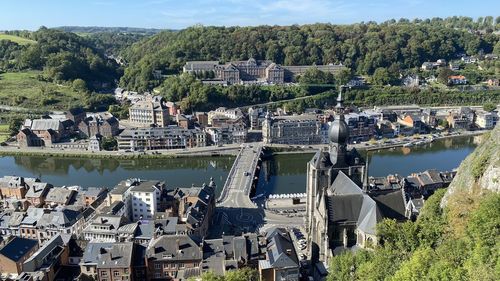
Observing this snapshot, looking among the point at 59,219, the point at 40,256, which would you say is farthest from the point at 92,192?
the point at 40,256

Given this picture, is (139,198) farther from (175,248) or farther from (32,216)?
(175,248)

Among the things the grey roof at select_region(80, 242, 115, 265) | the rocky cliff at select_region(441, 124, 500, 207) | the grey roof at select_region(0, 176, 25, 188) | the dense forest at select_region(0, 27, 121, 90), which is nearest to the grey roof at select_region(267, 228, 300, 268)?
the rocky cliff at select_region(441, 124, 500, 207)

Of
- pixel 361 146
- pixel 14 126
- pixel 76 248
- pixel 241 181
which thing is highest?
pixel 14 126

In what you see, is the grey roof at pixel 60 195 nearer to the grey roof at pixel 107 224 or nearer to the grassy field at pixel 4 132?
the grey roof at pixel 107 224

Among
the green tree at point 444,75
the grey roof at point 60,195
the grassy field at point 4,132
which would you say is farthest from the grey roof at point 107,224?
the green tree at point 444,75

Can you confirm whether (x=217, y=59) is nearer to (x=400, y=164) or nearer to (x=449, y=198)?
(x=400, y=164)

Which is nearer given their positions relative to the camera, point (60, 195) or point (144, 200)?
point (144, 200)

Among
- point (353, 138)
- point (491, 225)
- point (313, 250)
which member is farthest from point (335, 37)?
point (491, 225)

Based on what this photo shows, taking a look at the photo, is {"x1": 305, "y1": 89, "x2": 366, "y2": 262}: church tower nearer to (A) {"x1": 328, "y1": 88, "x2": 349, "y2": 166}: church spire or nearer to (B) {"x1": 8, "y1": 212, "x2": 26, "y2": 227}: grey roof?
(A) {"x1": 328, "y1": 88, "x2": 349, "y2": 166}: church spire
